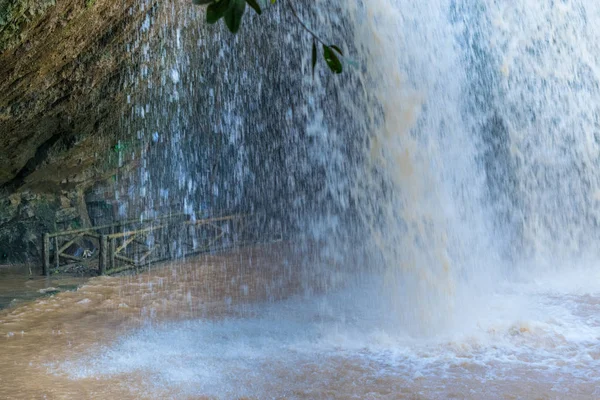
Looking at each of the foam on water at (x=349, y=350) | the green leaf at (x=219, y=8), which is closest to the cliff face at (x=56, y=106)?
the foam on water at (x=349, y=350)

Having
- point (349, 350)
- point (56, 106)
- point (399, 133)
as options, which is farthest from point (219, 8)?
point (56, 106)

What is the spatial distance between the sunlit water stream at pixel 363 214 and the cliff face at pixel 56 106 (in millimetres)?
656

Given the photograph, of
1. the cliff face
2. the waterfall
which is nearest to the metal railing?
the cliff face

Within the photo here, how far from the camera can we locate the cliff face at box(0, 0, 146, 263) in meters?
6.05

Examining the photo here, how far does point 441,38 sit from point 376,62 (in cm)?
148

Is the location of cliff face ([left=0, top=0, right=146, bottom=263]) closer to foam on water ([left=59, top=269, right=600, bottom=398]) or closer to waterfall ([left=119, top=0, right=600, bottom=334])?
waterfall ([left=119, top=0, right=600, bottom=334])

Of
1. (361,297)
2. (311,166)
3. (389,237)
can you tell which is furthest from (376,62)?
(311,166)

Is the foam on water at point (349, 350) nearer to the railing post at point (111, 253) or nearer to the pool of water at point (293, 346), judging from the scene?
the pool of water at point (293, 346)

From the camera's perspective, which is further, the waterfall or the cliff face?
the waterfall

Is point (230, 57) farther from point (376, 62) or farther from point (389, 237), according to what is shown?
point (389, 237)

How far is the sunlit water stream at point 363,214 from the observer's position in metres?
5.64

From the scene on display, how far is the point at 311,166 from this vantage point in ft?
55.7

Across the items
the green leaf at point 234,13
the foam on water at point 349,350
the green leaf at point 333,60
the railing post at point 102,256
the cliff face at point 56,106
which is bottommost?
the foam on water at point 349,350

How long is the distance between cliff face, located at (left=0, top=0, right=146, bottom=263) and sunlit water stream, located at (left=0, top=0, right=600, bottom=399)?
656 mm
